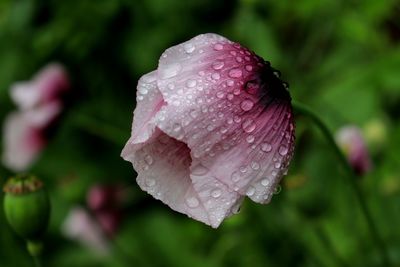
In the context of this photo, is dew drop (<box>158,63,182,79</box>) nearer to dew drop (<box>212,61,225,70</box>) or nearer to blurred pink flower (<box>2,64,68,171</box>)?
dew drop (<box>212,61,225,70</box>)

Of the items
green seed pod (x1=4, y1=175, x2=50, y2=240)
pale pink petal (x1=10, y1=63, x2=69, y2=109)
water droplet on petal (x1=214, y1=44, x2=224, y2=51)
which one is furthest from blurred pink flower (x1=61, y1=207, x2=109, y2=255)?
water droplet on petal (x1=214, y1=44, x2=224, y2=51)

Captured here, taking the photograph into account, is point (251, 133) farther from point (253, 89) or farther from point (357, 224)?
point (357, 224)

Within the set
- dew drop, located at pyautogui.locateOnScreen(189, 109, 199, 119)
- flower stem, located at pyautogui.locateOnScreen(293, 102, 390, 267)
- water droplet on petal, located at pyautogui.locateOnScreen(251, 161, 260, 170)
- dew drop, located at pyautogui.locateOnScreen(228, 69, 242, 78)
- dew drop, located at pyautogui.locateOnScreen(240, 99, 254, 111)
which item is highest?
dew drop, located at pyautogui.locateOnScreen(228, 69, 242, 78)

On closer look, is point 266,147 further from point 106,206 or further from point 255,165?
point 106,206

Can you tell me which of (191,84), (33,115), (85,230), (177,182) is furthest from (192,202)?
(85,230)

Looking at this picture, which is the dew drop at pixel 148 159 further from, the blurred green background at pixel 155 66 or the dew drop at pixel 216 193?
the blurred green background at pixel 155 66

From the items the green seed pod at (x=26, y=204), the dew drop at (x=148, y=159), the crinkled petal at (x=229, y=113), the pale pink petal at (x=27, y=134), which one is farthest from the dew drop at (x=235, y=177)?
the pale pink petal at (x=27, y=134)

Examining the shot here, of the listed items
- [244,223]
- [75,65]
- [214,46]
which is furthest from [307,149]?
[214,46]
